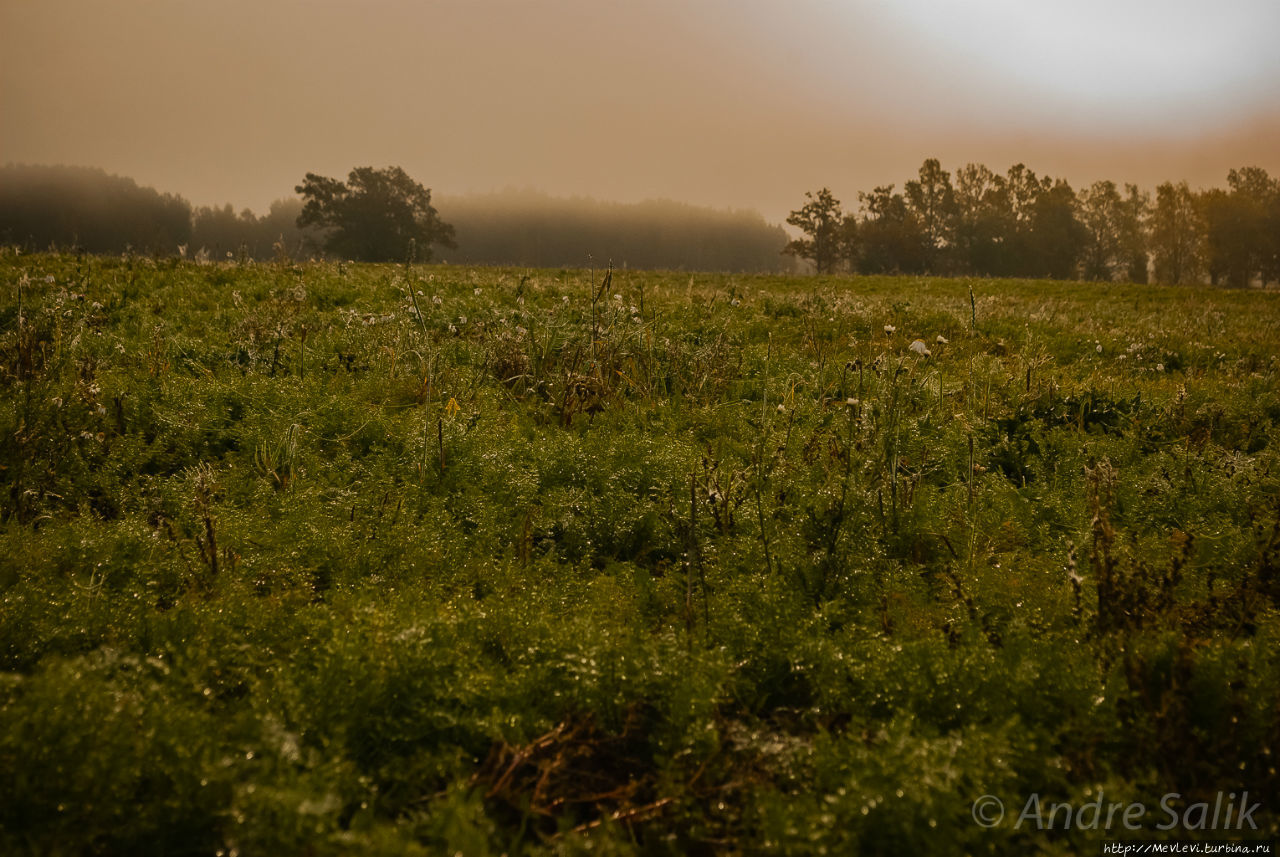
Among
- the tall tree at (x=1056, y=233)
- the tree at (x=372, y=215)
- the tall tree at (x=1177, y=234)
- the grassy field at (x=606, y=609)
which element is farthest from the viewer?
the tall tree at (x=1177, y=234)

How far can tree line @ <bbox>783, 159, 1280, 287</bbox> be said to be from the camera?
82375mm

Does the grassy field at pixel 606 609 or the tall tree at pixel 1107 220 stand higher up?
the tall tree at pixel 1107 220

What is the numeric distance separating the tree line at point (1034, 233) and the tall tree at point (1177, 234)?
137 millimetres

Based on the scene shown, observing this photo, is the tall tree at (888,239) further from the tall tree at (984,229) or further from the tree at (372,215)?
the tree at (372,215)

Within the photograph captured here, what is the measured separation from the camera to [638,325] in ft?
26.2

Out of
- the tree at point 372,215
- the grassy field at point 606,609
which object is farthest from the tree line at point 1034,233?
the grassy field at point 606,609

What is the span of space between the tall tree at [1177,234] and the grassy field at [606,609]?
113 meters

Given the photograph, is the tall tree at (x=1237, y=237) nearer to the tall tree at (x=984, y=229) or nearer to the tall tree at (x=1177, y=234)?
the tall tree at (x=1177, y=234)

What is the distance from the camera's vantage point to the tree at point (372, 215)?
76.6 metres

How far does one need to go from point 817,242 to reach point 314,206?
58.4 m

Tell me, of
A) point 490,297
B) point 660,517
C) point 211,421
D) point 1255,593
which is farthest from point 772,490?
point 490,297

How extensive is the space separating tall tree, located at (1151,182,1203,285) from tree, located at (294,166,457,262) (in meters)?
95.3

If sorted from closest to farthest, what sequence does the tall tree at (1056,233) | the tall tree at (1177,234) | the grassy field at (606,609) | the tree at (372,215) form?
the grassy field at (606,609), the tree at (372,215), the tall tree at (1056,233), the tall tree at (1177,234)

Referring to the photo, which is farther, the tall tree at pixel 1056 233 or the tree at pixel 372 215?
the tall tree at pixel 1056 233
